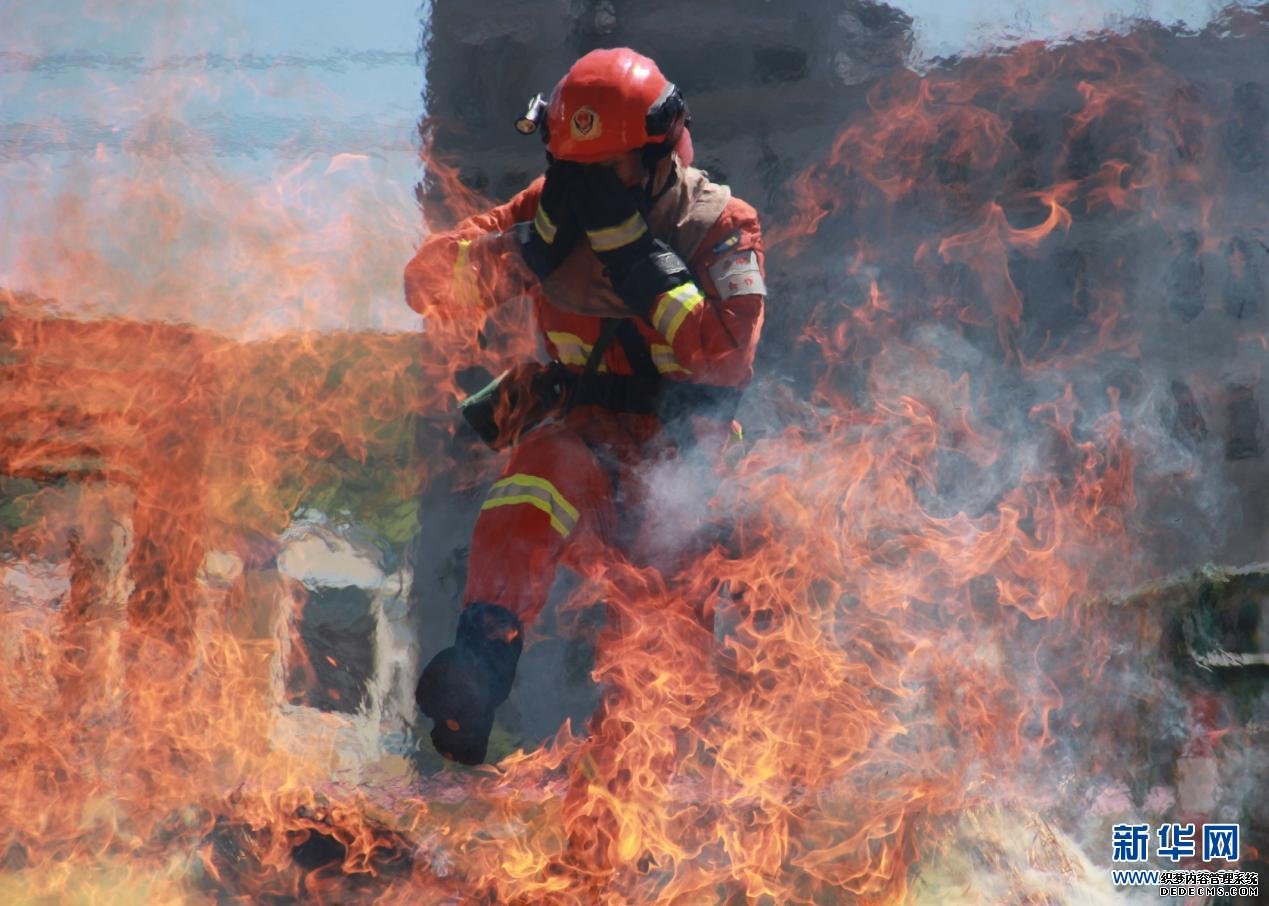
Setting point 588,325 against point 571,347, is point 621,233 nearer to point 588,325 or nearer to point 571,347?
point 588,325

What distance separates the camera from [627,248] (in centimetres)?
353

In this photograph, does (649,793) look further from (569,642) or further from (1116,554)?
(1116,554)

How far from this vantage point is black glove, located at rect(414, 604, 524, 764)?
325 centimetres

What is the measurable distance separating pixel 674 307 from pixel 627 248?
0.25m

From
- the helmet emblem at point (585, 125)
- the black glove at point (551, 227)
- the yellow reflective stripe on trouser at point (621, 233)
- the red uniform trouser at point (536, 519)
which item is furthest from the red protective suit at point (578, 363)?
the helmet emblem at point (585, 125)

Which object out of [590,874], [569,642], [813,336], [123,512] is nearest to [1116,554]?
[813,336]

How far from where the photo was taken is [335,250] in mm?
5531

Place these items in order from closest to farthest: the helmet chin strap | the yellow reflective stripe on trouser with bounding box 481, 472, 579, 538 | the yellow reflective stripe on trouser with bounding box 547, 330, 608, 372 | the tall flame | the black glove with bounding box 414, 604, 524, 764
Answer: the black glove with bounding box 414, 604, 524, 764 < the yellow reflective stripe on trouser with bounding box 481, 472, 579, 538 < the helmet chin strap < the yellow reflective stripe on trouser with bounding box 547, 330, 608, 372 < the tall flame

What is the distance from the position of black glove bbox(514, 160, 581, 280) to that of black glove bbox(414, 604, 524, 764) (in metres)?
1.24

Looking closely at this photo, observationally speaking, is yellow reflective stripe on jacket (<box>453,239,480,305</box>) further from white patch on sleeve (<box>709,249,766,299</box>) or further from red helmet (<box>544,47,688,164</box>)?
white patch on sleeve (<box>709,249,766,299</box>)

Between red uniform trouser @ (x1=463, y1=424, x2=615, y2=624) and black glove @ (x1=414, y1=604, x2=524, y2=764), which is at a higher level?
red uniform trouser @ (x1=463, y1=424, x2=615, y2=624)

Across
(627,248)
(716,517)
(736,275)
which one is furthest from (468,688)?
(736,275)

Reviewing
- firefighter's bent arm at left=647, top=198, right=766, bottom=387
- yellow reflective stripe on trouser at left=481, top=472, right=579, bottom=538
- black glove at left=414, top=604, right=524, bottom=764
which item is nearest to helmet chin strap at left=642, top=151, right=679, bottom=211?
firefighter's bent arm at left=647, top=198, right=766, bottom=387

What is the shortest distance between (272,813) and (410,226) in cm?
291
